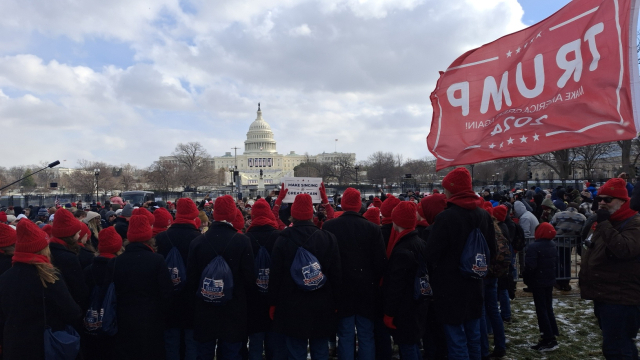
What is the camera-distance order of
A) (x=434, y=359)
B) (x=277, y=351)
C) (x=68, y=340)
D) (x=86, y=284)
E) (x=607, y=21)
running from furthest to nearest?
(x=434, y=359), (x=277, y=351), (x=86, y=284), (x=607, y=21), (x=68, y=340)

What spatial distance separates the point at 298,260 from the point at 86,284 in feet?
6.91

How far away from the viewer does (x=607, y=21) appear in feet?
12.7

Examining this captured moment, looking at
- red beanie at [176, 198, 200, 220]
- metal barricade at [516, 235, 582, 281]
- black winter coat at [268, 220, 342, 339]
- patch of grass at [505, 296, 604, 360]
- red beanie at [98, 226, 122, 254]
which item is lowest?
patch of grass at [505, 296, 604, 360]

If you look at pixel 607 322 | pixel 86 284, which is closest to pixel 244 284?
pixel 86 284

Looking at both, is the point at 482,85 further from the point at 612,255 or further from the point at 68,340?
the point at 68,340

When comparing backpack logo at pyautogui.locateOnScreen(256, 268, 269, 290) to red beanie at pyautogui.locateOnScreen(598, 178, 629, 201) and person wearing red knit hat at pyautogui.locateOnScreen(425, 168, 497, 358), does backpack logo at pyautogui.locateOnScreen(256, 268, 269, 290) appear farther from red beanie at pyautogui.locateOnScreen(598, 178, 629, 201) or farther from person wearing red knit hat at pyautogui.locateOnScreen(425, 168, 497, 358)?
red beanie at pyautogui.locateOnScreen(598, 178, 629, 201)

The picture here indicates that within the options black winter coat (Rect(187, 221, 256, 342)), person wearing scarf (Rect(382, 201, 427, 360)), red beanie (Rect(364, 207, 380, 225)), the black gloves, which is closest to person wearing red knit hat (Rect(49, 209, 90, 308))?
black winter coat (Rect(187, 221, 256, 342))

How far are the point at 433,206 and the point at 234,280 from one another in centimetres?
247

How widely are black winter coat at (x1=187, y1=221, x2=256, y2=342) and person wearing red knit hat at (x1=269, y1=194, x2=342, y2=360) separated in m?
0.34

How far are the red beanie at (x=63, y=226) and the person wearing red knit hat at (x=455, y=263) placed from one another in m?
3.43

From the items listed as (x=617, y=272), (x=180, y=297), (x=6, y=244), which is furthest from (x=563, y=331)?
(x=6, y=244)

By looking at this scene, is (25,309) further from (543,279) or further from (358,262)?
(543,279)

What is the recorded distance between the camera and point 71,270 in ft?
13.1

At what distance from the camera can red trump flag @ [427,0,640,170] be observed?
371cm
